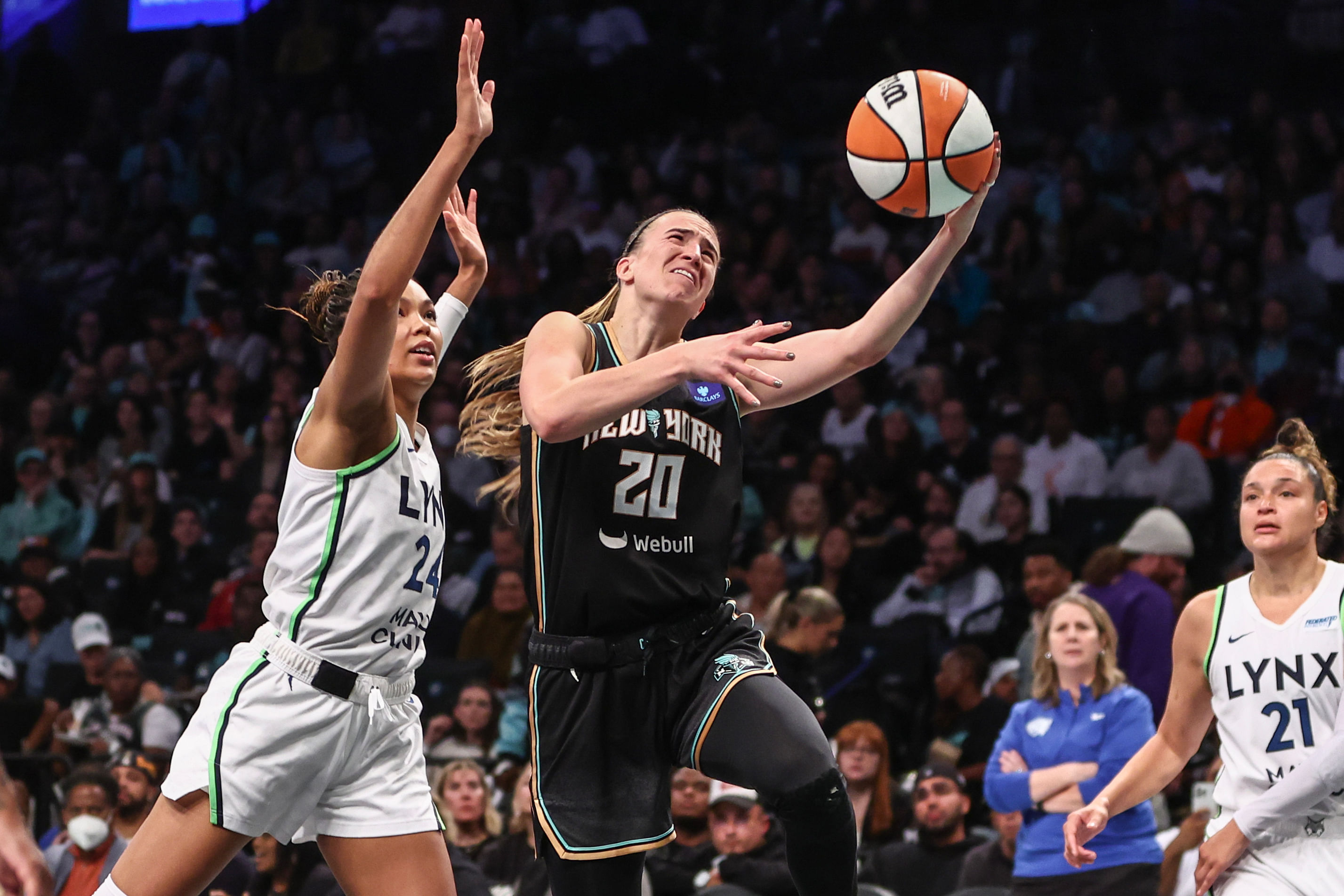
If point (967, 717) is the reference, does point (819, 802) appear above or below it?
above

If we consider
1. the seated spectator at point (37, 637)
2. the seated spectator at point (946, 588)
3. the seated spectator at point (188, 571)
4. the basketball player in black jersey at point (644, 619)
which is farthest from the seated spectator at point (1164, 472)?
the seated spectator at point (37, 637)

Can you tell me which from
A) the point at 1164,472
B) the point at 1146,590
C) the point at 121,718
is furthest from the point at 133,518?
the point at 1146,590

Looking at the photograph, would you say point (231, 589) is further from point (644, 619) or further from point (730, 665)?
point (730, 665)

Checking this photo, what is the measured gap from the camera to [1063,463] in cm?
1093

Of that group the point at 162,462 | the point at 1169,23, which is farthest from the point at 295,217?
the point at 1169,23

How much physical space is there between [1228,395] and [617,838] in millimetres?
7842

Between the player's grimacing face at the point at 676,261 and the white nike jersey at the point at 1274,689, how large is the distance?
1.91 metres

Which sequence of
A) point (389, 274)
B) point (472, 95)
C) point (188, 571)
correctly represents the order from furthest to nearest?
point (188, 571)
point (472, 95)
point (389, 274)

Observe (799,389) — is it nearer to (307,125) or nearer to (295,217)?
(295,217)

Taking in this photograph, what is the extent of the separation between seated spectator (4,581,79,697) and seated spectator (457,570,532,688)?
300 centimetres

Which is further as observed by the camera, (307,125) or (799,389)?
(307,125)

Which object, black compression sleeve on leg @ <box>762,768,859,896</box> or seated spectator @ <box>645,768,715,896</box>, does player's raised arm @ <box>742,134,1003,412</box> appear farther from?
→ seated spectator @ <box>645,768,715,896</box>

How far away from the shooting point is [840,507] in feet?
36.2

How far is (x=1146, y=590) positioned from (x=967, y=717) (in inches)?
47.0
